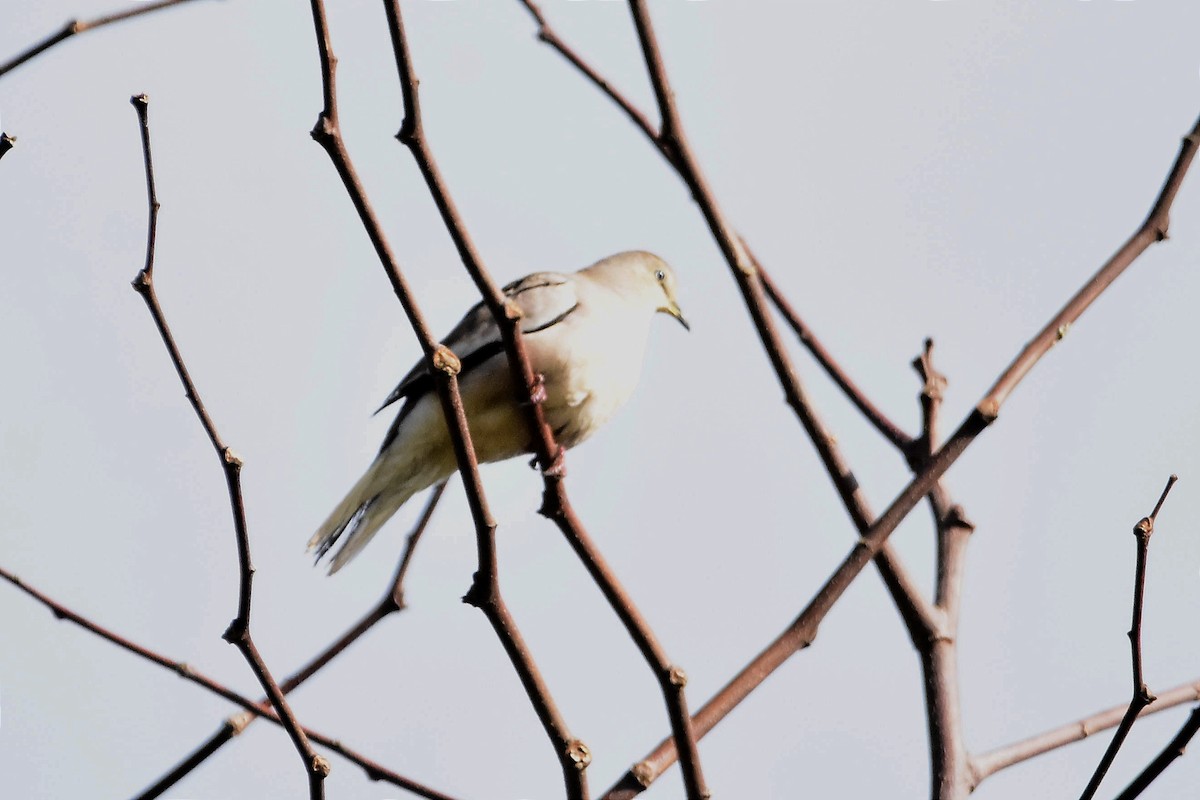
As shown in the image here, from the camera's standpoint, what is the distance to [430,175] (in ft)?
8.01

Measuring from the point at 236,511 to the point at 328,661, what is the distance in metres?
0.66

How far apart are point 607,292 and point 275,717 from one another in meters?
3.08

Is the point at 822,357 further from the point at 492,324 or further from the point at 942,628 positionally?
the point at 492,324

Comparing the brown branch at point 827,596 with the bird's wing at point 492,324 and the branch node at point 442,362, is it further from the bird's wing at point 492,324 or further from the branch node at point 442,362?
the bird's wing at point 492,324

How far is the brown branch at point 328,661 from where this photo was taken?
2616mm

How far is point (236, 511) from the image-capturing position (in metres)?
2.46

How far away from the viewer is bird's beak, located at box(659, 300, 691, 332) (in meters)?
6.70

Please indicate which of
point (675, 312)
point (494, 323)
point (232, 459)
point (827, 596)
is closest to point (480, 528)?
point (232, 459)

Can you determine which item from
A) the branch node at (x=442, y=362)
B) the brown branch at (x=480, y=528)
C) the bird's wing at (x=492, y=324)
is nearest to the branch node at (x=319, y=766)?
the brown branch at (x=480, y=528)

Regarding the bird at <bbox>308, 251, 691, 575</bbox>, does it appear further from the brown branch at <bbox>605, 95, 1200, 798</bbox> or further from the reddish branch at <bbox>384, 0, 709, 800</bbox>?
the brown branch at <bbox>605, 95, 1200, 798</bbox>

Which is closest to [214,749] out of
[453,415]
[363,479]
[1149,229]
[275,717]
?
[275,717]

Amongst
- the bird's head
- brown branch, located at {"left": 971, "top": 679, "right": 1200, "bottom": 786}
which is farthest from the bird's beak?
brown branch, located at {"left": 971, "top": 679, "right": 1200, "bottom": 786}

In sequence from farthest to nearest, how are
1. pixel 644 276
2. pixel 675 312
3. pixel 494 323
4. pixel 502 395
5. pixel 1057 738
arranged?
pixel 675 312 → pixel 644 276 → pixel 494 323 → pixel 502 395 → pixel 1057 738

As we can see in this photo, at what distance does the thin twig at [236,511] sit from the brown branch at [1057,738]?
1.27 metres
